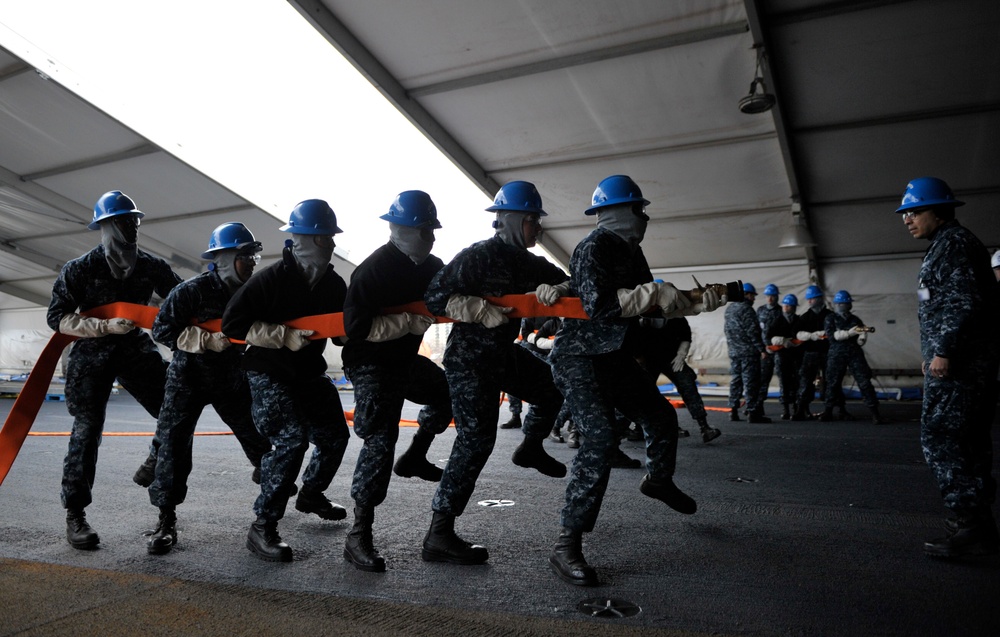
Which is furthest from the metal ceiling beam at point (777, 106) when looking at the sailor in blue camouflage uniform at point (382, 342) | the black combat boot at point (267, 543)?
the black combat boot at point (267, 543)

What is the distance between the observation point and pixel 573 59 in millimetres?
9594

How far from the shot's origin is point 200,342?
4.15 metres

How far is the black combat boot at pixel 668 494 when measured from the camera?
3936mm

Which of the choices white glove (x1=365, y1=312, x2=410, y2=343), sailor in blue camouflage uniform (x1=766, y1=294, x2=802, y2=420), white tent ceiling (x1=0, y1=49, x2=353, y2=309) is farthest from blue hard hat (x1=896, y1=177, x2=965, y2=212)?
white tent ceiling (x1=0, y1=49, x2=353, y2=309)

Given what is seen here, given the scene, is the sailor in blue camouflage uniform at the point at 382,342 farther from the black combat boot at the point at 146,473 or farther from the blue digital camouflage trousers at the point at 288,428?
the black combat boot at the point at 146,473

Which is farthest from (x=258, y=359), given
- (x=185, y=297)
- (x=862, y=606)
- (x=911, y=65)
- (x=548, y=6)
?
(x=911, y=65)

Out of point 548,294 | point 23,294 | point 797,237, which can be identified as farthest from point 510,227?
point 23,294

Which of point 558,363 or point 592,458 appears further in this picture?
point 558,363

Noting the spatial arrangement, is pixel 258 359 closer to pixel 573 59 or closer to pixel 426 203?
pixel 426 203

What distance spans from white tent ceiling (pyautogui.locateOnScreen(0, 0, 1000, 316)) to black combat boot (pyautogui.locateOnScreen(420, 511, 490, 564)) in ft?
23.3

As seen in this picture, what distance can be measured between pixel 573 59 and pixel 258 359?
7384 mm

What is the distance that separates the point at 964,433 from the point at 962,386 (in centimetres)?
26

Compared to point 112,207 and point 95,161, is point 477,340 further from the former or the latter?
point 95,161

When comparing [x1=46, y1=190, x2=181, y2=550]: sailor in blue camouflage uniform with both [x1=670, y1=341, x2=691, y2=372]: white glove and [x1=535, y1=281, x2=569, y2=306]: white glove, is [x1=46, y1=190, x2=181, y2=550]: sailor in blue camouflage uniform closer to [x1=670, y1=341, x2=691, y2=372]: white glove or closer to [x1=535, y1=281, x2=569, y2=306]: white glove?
[x1=535, y1=281, x2=569, y2=306]: white glove
